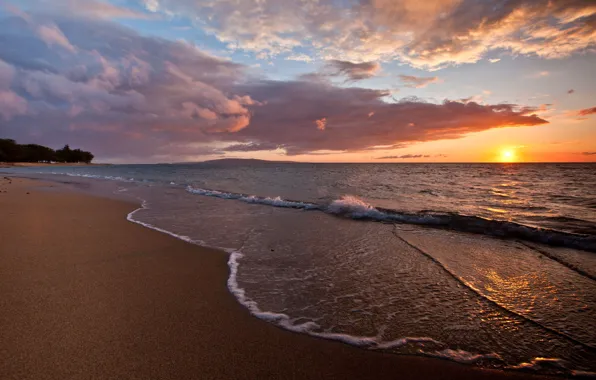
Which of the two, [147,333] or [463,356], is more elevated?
[147,333]

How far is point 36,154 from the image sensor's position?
5418 inches

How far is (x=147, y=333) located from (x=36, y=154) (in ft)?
602

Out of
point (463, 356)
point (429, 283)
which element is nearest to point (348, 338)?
point (463, 356)

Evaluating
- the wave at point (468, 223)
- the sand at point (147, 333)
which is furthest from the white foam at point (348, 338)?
the wave at point (468, 223)

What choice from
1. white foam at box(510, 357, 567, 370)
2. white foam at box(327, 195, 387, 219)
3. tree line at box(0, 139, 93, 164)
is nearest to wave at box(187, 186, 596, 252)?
white foam at box(327, 195, 387, 219)

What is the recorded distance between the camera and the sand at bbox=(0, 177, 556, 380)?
2.92 meters

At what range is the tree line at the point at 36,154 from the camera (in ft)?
379

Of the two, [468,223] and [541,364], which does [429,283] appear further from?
[468,223]

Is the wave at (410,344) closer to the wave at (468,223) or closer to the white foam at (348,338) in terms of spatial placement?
the white foam at (348,338)

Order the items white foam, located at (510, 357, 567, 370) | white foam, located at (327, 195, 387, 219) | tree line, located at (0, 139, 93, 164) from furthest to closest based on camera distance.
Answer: tree line, located at (0, 139, 93, 164)
white foam, located at (327, 195, 387, 219)
white foam, located at (510, 357, 567, 370)

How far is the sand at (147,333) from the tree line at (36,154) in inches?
5939

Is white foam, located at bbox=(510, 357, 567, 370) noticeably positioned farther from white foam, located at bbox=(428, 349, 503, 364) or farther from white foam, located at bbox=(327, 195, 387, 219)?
white foam, located at bbox=(327, 195, 387, 219)

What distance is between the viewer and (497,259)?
709cm

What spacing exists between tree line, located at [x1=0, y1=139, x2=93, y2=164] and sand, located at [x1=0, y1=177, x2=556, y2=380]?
495 ft
